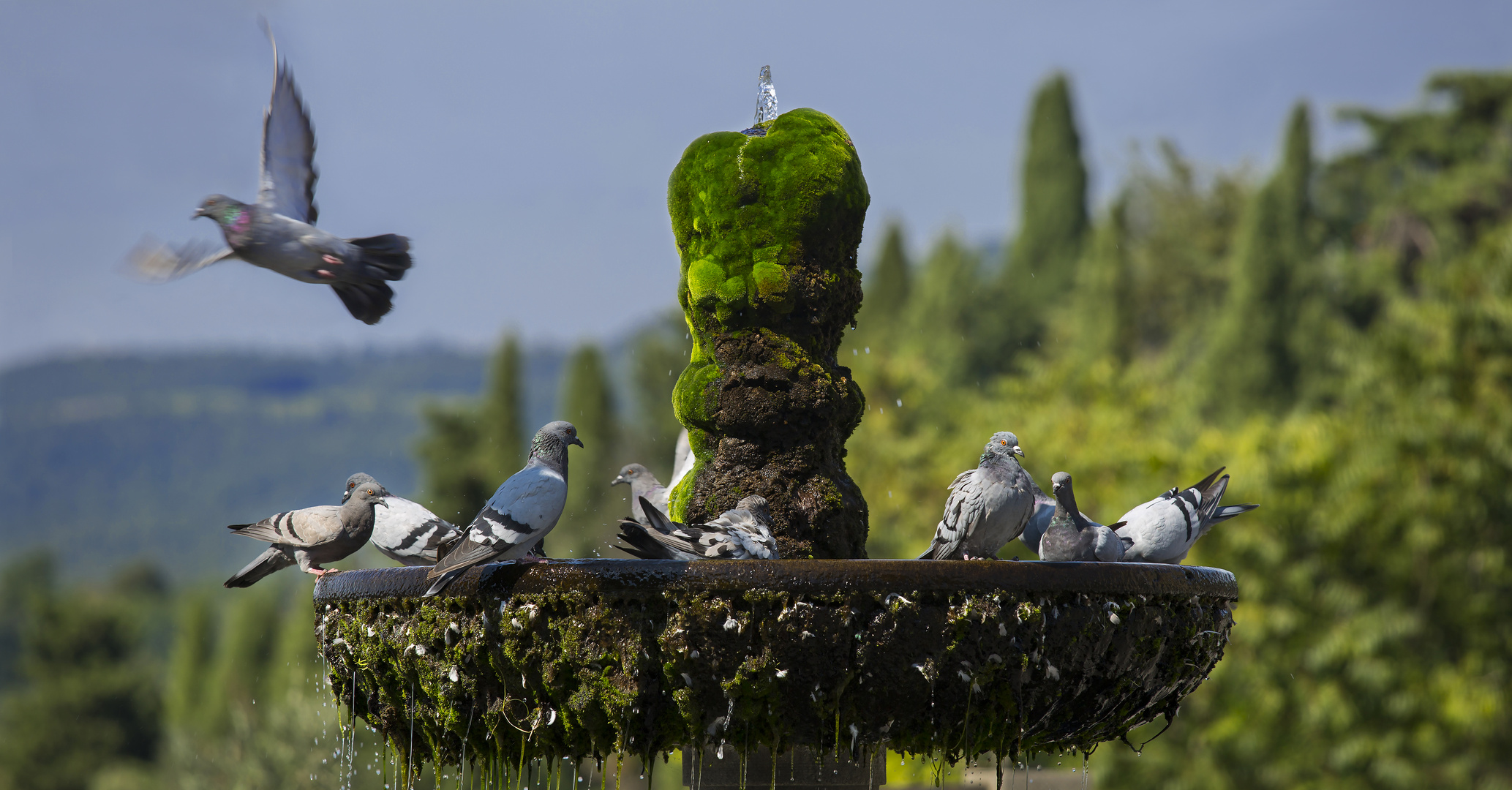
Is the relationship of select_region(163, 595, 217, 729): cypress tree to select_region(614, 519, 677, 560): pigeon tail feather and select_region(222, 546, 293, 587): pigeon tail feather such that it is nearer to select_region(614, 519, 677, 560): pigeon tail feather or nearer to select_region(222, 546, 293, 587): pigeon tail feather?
select_region(222, 546, 293, 587): pigeon tail feather

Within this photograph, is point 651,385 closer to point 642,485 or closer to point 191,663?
point 191,663

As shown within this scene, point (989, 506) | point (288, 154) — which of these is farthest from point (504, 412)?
point (989, 506)

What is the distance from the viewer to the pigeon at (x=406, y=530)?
4457 mm

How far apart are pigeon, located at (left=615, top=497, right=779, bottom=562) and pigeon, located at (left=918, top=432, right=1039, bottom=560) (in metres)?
0.53

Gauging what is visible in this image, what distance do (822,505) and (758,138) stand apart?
1457 millimetres

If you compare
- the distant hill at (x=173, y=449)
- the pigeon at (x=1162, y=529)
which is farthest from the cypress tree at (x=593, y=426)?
the distant hill at (x=173, y=449)

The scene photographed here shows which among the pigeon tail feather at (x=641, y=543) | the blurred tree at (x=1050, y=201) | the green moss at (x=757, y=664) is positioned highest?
the blurred tree at (x=1050, y=201)

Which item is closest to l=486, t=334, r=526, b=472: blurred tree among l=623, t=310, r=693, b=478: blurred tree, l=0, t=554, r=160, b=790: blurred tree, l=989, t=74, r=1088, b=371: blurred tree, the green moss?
l=623, t=310, r=693, b=478: blurred tree

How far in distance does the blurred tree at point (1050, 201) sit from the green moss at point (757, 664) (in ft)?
129

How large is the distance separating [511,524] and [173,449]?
563ft

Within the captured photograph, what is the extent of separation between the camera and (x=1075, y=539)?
14.5 ft

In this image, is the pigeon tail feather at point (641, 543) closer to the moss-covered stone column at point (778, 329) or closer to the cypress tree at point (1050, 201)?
the moss-covered stone column at point (778, 329)

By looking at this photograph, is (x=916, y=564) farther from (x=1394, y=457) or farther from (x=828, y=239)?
(x=1394, y=457)

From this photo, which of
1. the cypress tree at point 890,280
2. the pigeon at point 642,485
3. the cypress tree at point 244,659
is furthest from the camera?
the cypress tree at point 890,280
